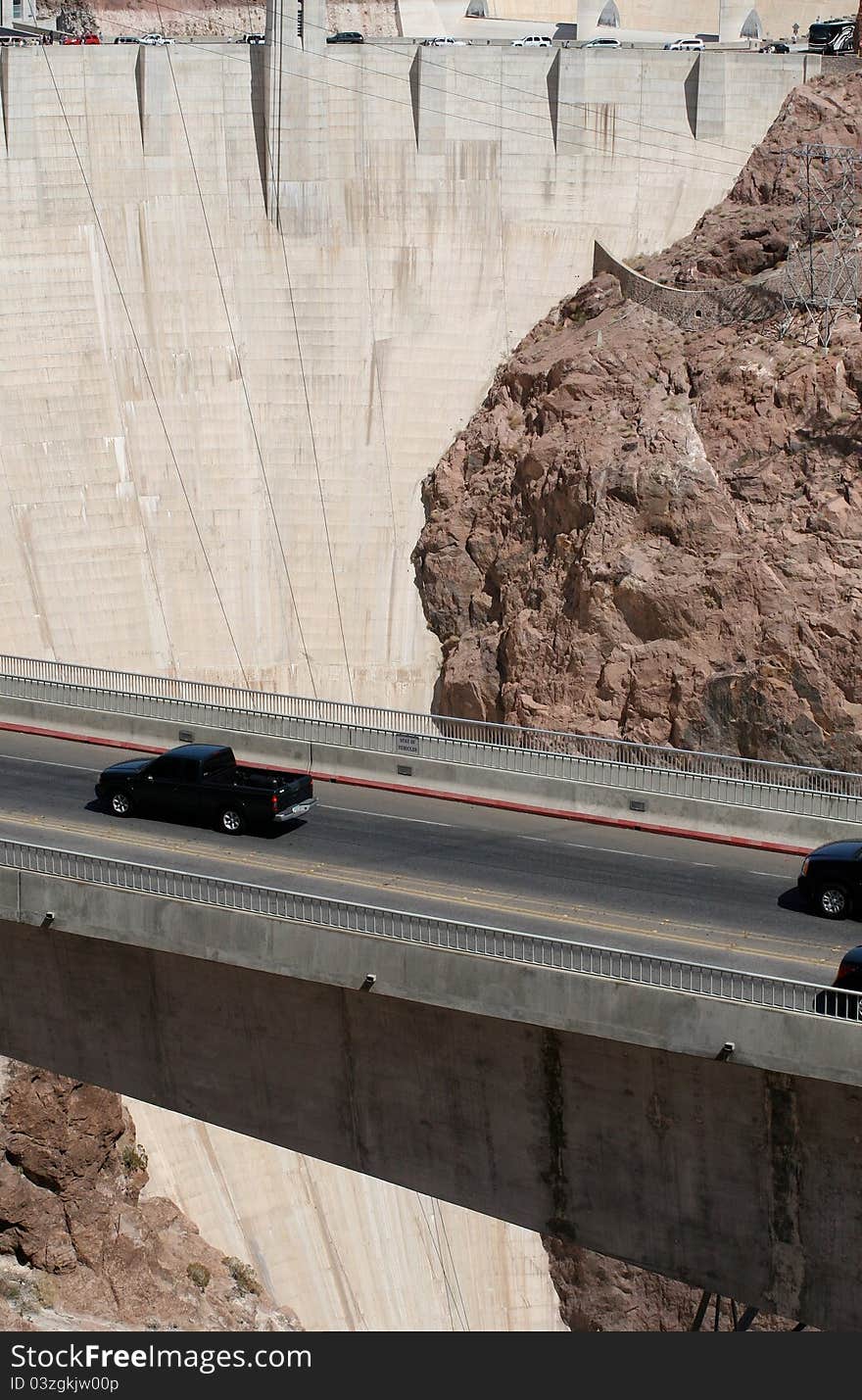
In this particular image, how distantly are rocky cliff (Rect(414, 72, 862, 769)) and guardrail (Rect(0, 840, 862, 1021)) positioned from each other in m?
24.5

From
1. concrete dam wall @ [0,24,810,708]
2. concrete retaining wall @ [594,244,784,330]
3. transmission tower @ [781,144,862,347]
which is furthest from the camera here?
concrete dam wall @ [0,24,810,708]

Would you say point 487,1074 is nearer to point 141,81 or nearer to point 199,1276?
point 199,1276

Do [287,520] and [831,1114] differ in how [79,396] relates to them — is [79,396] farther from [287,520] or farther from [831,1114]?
[831,1114]

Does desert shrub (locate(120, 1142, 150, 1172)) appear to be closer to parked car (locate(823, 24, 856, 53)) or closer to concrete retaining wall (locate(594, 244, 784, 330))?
concrete retaining wall (locate(594, 244, 784, 330))

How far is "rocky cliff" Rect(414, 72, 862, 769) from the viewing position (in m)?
47.8

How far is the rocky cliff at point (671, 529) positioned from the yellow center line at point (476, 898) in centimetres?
2158

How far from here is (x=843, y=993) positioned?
22.2 metres

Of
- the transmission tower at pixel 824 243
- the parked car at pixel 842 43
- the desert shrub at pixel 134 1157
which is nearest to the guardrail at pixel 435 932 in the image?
the desert shrub at pixel 134 1157

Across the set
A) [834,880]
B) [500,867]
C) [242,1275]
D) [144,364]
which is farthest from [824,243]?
[242,1275]

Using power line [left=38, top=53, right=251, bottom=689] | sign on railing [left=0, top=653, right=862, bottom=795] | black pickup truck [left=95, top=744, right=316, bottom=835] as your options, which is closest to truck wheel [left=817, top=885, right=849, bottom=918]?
sign on railing [left=0, top=653, right=862, bottom=795]

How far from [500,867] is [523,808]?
388 centimetres

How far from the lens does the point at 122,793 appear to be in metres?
31.5

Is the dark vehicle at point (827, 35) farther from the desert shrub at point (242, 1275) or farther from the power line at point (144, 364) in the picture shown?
the desert shrub at point (242, 1275)

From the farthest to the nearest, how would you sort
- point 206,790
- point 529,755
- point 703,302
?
point 703,302 → point 529,755 → point 206,790
